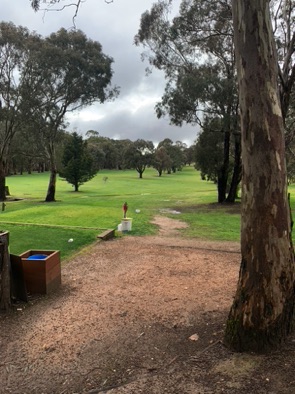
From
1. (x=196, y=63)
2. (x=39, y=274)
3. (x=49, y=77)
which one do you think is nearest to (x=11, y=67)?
(x=49, y=77)

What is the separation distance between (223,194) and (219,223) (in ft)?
37.8

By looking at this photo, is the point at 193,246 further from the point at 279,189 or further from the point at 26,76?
the point at 26,76

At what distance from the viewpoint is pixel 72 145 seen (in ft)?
134

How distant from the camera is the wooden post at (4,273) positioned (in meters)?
5.20

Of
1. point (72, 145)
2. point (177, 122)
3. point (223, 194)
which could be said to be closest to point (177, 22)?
point (177, 122)

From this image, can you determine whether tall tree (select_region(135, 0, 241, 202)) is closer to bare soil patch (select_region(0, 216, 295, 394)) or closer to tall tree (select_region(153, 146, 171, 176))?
bare soil patch (select_region(0, 216, 295, 394))

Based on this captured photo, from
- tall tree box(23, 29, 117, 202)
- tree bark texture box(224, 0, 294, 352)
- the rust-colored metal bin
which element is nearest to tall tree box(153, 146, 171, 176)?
tall tree box(23, 29, 117, 202)

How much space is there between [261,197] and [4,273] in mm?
3724

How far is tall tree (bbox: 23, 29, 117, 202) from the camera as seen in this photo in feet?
84.6

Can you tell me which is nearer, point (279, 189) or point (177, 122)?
point (279, 189)

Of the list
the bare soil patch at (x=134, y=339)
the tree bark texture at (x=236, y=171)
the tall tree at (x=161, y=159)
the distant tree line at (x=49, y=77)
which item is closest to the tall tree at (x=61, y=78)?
the distant tree line at (x=49, y=77)

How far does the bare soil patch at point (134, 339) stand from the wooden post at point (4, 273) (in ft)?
0.72

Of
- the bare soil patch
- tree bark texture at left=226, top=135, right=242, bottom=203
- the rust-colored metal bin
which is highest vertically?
tree bark texture at left=226, top=135, right=242, bottom=203

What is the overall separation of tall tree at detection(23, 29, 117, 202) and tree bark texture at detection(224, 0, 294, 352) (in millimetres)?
24237
